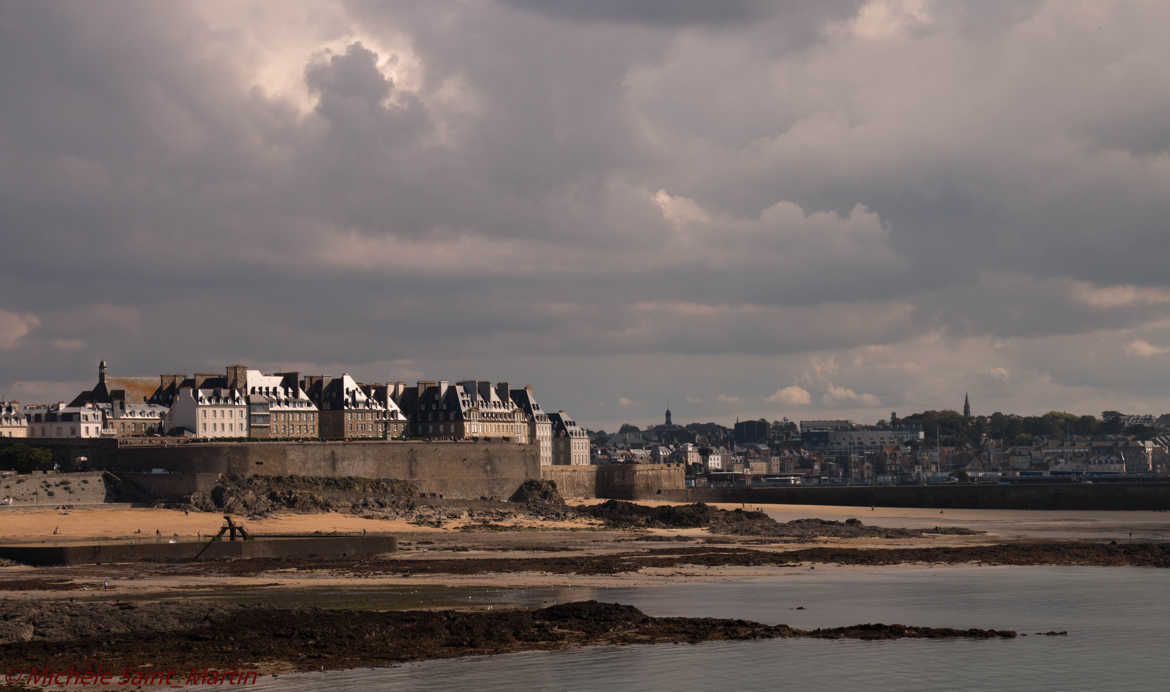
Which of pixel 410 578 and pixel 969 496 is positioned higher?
pixel 410 578

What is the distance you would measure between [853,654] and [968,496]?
279ft

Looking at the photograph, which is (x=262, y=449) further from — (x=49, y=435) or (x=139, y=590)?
(x=139, y=590)

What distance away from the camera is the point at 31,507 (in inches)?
2667

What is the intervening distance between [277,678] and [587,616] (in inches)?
348

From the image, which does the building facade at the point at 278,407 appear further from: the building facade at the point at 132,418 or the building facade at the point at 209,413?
the building facade at the point at 132,418

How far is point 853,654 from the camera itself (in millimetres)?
27453

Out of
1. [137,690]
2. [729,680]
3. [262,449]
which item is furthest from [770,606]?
[262,449]

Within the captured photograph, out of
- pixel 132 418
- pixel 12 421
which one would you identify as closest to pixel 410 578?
pixel 132 418

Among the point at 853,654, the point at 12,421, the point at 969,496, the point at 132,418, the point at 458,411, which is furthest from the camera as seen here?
the point at 458,411

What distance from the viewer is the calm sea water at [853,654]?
24266mm

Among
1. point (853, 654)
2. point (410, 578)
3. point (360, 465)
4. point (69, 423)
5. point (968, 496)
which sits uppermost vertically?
point (69, 423)

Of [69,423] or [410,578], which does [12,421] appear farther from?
[410,578]

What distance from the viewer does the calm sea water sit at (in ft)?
79.6

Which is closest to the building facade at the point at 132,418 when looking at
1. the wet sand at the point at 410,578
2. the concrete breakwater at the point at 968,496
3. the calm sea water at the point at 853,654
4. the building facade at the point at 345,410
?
the building facade at the point at 345,410
